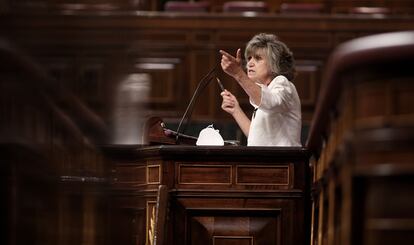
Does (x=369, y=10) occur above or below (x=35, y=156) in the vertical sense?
above

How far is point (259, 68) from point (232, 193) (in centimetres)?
76

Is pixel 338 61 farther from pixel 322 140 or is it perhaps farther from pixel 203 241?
pixel 203 241

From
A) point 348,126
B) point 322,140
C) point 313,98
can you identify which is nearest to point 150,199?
point 322,140

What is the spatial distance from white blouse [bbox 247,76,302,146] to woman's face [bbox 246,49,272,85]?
0.60ft

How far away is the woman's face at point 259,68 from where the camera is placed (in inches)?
160

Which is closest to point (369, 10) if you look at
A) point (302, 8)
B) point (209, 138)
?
point (302, 8)

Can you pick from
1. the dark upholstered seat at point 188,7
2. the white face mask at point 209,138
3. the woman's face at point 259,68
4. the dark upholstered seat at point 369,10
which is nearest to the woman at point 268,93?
the woman's face at point 259,68

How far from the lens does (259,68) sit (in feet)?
13.4

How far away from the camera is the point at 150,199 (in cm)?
374

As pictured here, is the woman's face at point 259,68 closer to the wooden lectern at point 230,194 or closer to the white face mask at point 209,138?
the white face mask at point 209,138

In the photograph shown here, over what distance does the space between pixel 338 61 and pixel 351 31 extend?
588 centimetres

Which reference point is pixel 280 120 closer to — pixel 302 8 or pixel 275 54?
pixel 275 54

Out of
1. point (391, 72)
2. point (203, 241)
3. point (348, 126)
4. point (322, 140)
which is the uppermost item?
point (391, 72)

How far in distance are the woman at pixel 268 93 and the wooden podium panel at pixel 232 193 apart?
8.5 inches
